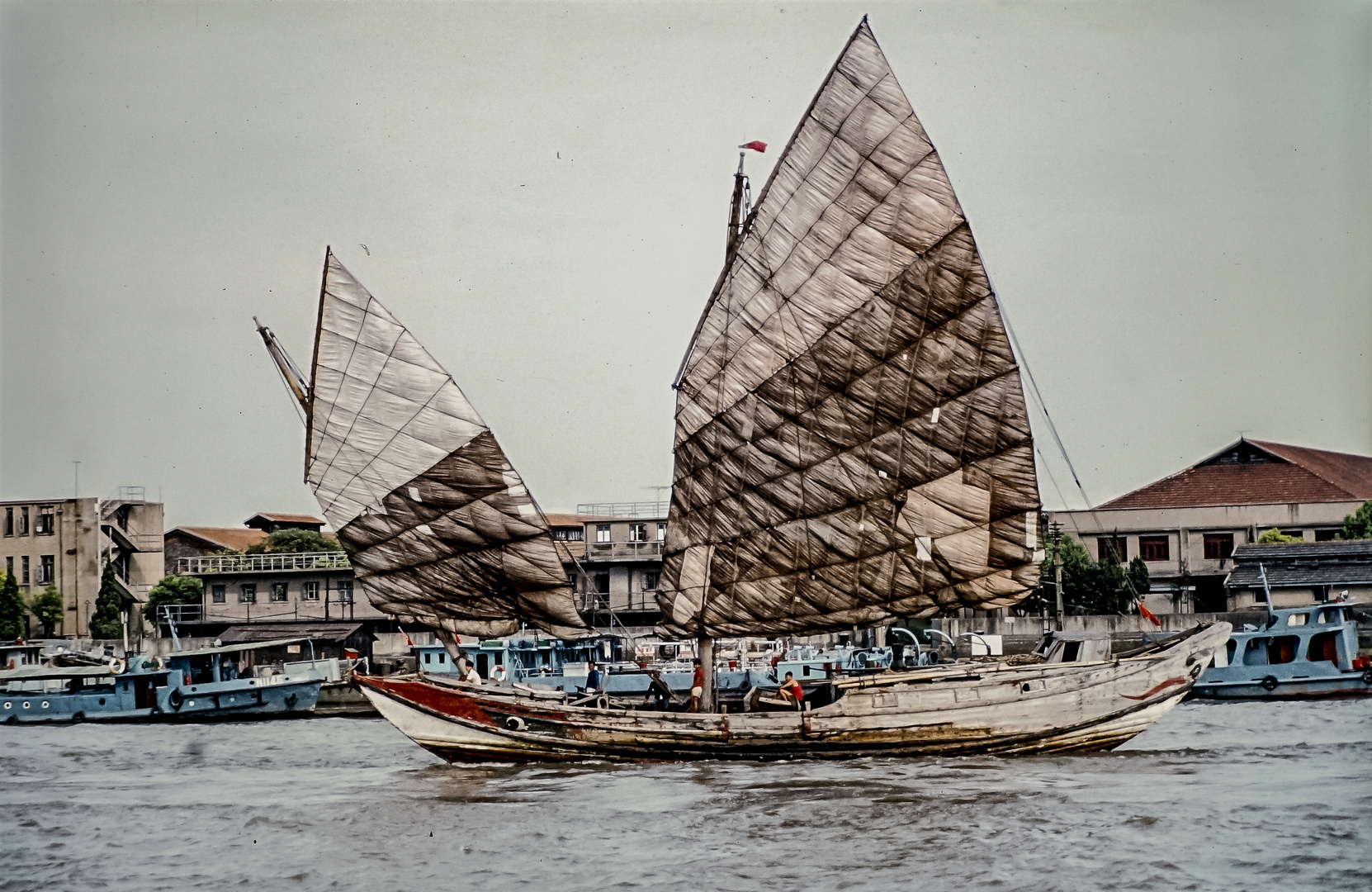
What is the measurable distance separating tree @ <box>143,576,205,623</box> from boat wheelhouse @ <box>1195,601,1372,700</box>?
40565 millimetres

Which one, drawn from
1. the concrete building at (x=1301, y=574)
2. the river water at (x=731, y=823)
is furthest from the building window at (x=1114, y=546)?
the river water at (x=731, y=823)

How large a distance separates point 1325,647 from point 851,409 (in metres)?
17.4

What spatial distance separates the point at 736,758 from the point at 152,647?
3728 cm

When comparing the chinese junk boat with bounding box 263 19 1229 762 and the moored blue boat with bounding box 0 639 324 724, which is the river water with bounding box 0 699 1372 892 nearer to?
the chinese junk boat with bounding box 263 19 1229 762

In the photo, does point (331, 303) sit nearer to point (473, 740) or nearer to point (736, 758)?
point (473, 740)

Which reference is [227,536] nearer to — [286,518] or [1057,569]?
[286,518]

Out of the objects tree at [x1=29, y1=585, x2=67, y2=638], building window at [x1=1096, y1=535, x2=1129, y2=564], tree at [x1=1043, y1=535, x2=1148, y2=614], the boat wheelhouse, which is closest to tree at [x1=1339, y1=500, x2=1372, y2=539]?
tree at [x1=1043, y1=535, x2=1148, y2=614]

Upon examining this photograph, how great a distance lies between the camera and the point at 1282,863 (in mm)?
16594

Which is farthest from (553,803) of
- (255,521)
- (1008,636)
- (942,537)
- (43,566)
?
(255,521)

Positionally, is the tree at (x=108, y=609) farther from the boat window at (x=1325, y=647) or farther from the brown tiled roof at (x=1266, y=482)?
the boat window at (x=1325, y=647)

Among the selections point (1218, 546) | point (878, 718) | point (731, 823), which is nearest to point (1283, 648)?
point (878, 718)

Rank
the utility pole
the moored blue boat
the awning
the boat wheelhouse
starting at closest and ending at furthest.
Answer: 1. the boat wheelhouse
2. the utility pole
3. the moored blue boat
4. the awning

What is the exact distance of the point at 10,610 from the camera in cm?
5684

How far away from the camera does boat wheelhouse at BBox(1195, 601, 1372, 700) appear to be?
35.2m
